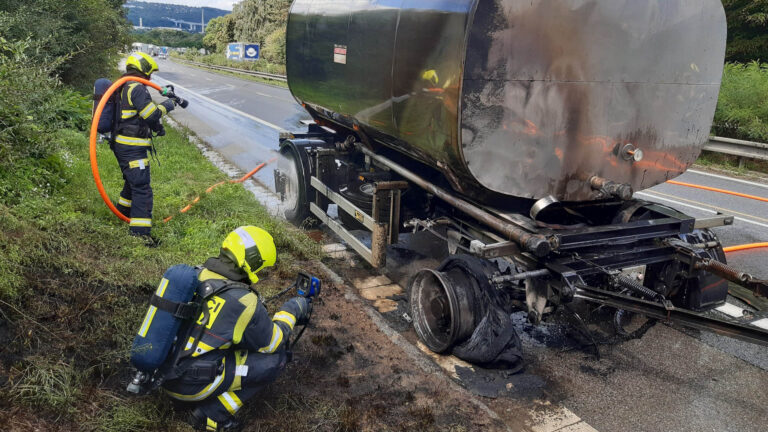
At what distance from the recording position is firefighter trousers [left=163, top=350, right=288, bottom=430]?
3.19 m

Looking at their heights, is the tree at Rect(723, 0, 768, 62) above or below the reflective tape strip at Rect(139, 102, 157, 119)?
above

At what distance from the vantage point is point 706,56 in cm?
448

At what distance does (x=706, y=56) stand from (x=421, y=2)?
234 centimetres

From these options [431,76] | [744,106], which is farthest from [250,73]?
[431,76]

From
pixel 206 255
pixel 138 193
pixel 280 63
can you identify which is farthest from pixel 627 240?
pixel 280 63

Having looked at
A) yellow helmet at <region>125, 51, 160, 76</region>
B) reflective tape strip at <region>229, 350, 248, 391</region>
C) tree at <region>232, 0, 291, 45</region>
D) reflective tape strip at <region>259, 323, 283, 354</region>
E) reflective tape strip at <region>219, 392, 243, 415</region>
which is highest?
tree at <region>232, 0, 291, 45</region>

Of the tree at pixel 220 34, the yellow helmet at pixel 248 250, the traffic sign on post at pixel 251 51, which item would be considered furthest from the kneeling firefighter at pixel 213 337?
the tree at pixel 220 34

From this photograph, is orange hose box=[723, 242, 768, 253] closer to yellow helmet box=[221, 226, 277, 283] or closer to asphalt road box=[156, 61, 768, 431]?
asphalt road box=[156, 61, 768, 431]

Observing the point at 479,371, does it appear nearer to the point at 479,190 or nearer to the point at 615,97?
the point at 479,190

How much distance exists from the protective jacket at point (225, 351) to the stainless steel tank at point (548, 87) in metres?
1.76

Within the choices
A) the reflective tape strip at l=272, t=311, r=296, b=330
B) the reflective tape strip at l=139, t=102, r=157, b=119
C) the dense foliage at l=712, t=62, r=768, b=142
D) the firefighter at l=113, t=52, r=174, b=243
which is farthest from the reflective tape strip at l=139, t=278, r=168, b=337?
the dense foliage at l=712, t=62, r=768, b=142

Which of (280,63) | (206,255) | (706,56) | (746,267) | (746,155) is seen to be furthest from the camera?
(280,63)

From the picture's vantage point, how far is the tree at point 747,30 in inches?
601

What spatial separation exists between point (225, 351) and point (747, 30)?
18.3 meters
